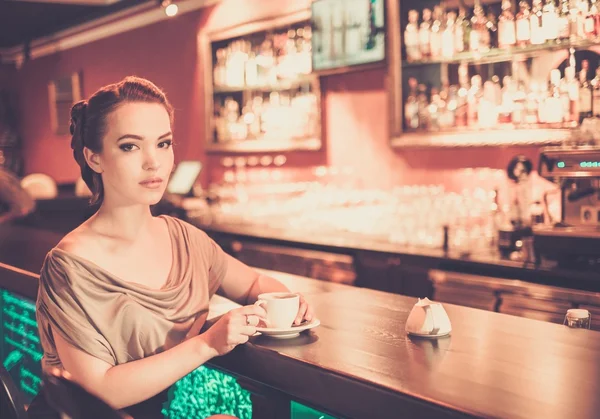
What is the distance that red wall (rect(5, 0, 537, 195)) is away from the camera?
4320 mm

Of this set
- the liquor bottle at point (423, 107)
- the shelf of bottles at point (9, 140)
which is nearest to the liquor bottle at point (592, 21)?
the liquor bottle at point (423, 107)

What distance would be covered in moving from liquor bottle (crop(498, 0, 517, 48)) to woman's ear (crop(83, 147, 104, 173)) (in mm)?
2574

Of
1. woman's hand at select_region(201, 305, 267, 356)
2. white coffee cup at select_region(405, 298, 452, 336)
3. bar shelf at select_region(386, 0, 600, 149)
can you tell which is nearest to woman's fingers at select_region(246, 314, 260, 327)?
woman's hand at select_region(201, 305, 267, 356)

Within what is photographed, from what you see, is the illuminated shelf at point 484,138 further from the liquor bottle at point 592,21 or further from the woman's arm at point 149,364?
the woman's arm at point 149,364

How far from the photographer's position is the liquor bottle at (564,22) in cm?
337

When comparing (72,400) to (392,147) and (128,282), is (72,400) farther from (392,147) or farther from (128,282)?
(392,147)

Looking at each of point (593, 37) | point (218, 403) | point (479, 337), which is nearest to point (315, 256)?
point (593, 37)

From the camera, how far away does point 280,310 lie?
167 centimetres

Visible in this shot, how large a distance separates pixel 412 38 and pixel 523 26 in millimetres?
757

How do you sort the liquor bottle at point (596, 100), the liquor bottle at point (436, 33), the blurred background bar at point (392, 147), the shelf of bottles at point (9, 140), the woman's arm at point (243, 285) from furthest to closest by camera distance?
the shelf of bottles at point (9, 140), the liquor bottle at point (436, 33), the liquor bottle at point (596, 100), the blurred background bar at point (392, 147), the woman's arm at point (243, 285)

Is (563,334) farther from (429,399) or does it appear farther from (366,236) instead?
(366,236)

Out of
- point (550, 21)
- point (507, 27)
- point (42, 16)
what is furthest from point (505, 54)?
point (42, 16)

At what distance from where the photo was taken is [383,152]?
4.65 metres

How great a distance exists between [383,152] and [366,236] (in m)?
0.85
